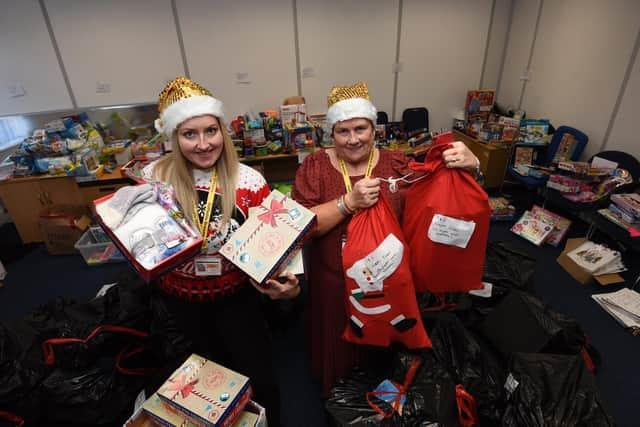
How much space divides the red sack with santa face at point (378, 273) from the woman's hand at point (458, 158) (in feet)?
0.85

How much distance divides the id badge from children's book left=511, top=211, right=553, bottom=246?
2818 millimetres

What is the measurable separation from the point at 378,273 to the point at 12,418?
1681 millimetres

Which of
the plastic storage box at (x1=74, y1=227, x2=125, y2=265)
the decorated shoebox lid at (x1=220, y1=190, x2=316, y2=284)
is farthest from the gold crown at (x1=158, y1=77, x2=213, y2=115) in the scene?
the plastic storage box at (x1=74, y1=227, x2=125, y2=265)

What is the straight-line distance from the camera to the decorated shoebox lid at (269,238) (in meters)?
1.03

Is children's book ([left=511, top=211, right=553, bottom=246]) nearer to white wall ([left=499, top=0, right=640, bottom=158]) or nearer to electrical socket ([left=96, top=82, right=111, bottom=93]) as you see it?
white wall ([left=499, top=0, right=640, bottom=158])

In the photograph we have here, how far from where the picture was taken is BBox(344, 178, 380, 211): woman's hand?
114cm

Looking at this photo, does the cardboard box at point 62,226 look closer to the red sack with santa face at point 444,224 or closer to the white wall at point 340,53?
the white wall at point 340,53

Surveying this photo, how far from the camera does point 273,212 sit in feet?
3.62

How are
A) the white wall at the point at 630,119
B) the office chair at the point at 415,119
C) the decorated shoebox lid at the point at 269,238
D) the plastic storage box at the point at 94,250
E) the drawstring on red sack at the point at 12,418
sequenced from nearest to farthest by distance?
the decorated shoebox lid at the point at 269,238, the drawstring on red sack at the point at 12,418, the white wall at the point at 630,119, the plastic storage box at the point at 94,250, the office chair at the point at 415,119

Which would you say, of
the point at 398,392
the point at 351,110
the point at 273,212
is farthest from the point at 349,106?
the point at 398,392

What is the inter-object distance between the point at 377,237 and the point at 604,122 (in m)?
3.00

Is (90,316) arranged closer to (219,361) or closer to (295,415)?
(219,361)

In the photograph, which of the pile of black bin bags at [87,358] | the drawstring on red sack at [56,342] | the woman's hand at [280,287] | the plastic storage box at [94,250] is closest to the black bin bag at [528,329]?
the woman's hand at [280,287]

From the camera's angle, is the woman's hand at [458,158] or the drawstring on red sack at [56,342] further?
the drawstring on red sack at [56,342]
